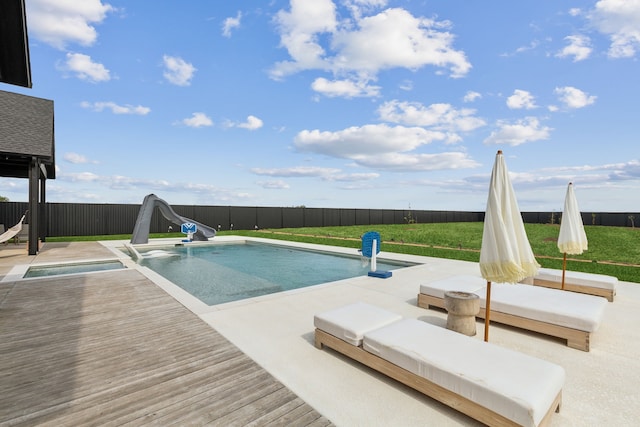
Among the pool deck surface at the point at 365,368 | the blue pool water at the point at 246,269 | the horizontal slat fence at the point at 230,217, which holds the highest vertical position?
the horizontal slat fence at the point at 230,217

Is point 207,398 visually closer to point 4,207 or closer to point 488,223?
point 488,223

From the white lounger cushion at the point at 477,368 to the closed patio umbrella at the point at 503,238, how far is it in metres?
0.71

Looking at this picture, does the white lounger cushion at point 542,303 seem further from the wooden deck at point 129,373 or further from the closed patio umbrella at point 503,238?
the wooden deck at point 129,373

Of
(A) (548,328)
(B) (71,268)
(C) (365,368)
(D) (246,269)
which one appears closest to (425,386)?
(C) (365,368)

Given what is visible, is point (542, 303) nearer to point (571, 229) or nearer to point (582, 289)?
point (571, 229)

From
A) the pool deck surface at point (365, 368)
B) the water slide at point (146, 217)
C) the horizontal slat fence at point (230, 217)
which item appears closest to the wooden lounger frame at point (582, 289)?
the pool deck surface at point (365, 368)

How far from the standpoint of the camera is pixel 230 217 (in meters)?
23.5

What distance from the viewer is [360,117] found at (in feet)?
52.6

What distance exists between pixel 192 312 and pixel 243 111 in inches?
523

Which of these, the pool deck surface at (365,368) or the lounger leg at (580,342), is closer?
the pool deck surface at (365,368)

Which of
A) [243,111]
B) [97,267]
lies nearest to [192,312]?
[97,267]

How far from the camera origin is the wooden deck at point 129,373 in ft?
7.49

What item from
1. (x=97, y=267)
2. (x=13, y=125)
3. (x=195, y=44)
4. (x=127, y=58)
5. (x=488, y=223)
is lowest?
(x=97, y=267)

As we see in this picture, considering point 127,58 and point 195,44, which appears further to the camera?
point 195,44
